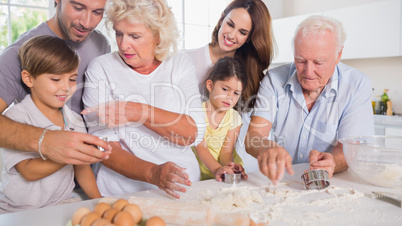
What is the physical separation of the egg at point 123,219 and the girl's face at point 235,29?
121cm

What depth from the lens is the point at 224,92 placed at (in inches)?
72.0

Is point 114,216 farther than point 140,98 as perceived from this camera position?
No

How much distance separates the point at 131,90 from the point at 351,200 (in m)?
0.96

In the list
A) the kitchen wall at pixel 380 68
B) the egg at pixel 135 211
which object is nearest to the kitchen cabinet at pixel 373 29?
the kitchen wall at pixel 380 68

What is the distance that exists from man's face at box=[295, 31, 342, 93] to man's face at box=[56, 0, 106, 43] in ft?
2.93

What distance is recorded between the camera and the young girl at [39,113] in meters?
1.27

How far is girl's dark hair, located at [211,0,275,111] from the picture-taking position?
1.77 meters

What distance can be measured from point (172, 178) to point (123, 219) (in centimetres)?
34

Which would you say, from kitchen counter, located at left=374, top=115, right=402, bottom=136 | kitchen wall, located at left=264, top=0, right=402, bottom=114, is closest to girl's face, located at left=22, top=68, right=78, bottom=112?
kitchen counter, located at left=374, top=115, right=402, bottom=136

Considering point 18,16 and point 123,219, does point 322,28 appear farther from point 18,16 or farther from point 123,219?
point 18,16

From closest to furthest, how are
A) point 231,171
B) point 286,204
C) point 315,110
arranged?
point 286,204, point 231,171, point 315,110

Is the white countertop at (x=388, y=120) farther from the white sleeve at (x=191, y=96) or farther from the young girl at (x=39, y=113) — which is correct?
the young girl at (x=39, y=113)

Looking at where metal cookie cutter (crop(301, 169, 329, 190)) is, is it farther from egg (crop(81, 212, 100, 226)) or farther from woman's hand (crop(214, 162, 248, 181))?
egg (crop(81, 212, 100, 226))

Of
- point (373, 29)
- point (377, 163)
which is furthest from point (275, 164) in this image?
point (373, 29)
